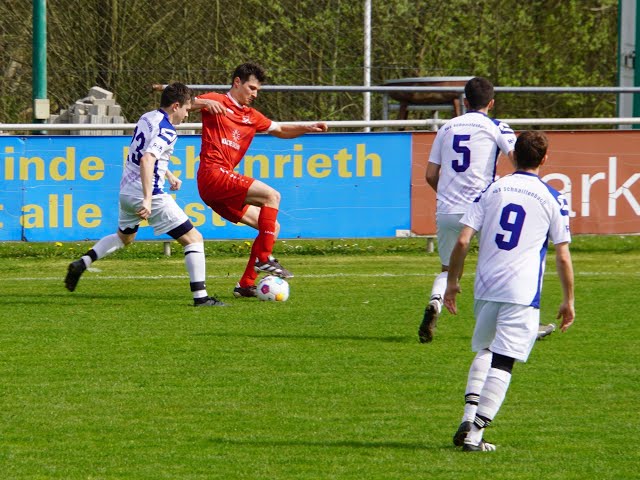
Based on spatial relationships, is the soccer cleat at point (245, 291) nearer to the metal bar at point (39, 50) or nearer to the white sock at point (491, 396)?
the metal bar at point (39, 50)

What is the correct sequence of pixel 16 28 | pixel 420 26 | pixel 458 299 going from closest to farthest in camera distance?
pixel 458 299
pixel 16 28
pixel 420 26

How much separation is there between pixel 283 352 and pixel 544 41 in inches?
621

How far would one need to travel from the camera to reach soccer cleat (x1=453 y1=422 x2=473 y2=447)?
20.4 feet

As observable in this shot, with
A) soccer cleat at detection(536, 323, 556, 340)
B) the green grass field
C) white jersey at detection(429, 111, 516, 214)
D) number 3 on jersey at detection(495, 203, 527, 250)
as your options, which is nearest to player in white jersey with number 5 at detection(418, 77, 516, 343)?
white jersey at detection(429, 111, 516, 214)

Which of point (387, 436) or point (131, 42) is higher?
point (131, 42)

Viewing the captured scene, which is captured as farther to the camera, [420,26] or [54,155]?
[420,26]

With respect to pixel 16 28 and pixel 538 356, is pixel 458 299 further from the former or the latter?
pixel 16 28

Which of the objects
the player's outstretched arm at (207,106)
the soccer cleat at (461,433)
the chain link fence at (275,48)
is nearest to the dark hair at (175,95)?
the player's outstretched arm at (207,106)

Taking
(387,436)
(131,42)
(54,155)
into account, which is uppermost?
(131,42)

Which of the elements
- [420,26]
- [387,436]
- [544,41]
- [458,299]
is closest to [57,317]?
[458,299]

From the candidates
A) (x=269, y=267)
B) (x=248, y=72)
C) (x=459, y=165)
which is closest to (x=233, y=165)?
(x=248, y=72)

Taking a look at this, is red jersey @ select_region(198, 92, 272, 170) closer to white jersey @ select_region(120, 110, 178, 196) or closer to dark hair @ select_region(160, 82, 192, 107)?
dark hair @ select_region(160, 82, 192, 107)

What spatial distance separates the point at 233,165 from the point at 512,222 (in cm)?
583

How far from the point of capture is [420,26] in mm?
20969
